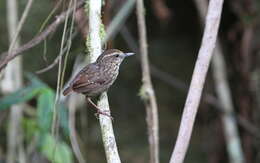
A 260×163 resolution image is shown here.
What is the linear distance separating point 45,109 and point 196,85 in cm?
148

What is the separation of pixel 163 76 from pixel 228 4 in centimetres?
101

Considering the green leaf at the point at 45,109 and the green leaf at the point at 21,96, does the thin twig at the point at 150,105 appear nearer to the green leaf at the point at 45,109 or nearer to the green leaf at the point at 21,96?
the green leaf at the point at 45,109

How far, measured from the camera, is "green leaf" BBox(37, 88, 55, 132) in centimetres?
383

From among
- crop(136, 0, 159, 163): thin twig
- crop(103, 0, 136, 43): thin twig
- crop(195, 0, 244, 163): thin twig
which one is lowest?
crop(136, 0, 159, 163): thin twig

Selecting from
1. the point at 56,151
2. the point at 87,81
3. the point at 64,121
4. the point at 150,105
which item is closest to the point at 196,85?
the point at 150,105

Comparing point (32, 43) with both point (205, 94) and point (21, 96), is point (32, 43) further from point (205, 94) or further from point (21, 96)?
point (205, 94)

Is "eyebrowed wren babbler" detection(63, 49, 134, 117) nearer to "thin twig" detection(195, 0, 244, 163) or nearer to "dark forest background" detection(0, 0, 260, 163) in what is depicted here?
"dark forest background" detection(0, 0, 260, 163)

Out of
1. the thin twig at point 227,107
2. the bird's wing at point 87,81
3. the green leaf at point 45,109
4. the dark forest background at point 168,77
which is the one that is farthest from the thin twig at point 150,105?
the thin twig at point 227,107

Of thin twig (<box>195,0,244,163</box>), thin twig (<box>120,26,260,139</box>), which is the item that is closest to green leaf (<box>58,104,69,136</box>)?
thin twig (<box>120,26,260,139</box>)

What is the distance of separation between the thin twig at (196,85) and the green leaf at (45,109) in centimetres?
142

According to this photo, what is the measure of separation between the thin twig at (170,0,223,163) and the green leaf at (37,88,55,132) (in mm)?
1418

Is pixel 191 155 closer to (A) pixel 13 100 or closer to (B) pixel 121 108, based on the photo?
(B) pixel 121 108

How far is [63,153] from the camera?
14.1 ft

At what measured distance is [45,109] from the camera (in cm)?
386
